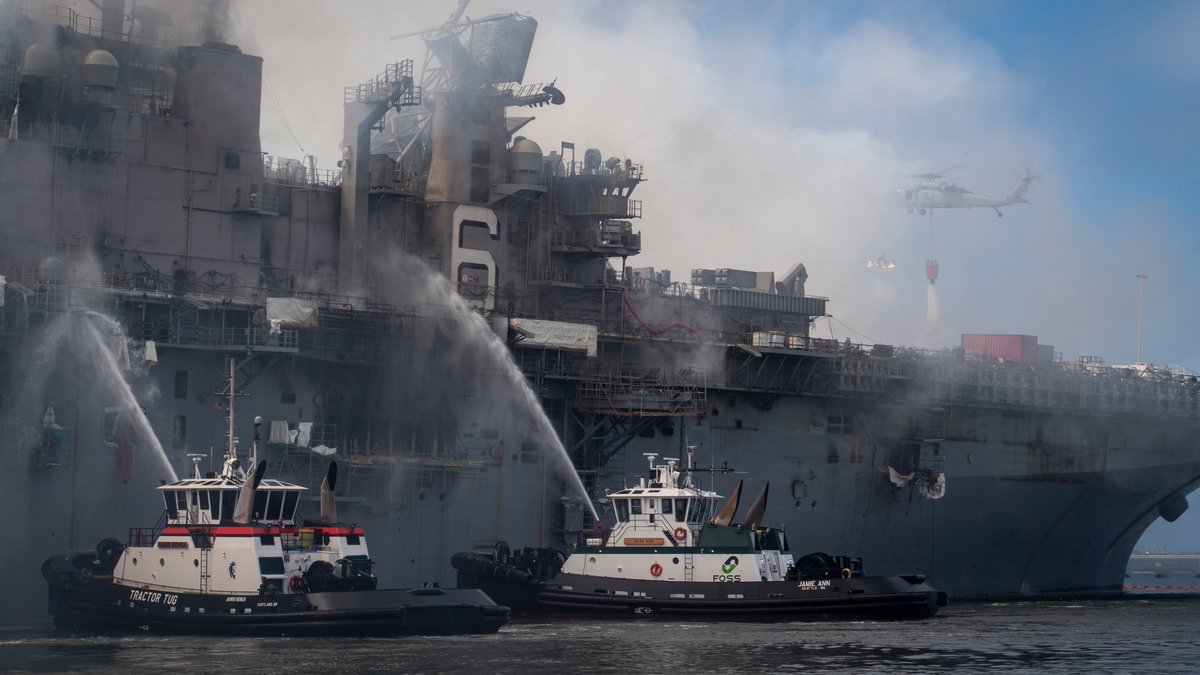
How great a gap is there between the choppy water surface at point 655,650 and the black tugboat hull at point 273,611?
39 cm

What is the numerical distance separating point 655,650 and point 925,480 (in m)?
27.3

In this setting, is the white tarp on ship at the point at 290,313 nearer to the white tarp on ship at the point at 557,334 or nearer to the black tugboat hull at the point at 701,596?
the white tarp on ship at the point at 557,334

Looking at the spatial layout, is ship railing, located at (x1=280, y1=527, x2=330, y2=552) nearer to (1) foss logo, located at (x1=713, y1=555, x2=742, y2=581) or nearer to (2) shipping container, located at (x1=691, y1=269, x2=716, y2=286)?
(1) foss logo, located at (x1=713, y1=555, x2=742, y2=581)

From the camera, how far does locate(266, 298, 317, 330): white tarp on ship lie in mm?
51250

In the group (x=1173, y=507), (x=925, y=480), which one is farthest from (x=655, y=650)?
(x=1173, y=507)

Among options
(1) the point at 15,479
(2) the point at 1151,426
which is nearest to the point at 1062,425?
(2) the point at 1151,426

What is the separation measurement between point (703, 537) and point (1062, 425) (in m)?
28.6

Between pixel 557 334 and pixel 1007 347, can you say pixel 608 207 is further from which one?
pixel 1007 347

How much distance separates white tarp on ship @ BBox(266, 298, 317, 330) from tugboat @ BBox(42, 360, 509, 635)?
786 cm

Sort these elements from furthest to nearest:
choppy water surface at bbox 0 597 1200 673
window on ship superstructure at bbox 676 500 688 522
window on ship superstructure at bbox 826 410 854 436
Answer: window on ship superstructure at bbox 826 410 854 436
window on ship superstructure at bbox 676 500 688 522
choppy water surface at bbox 0 597 1200 673

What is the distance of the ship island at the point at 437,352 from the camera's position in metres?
49.8

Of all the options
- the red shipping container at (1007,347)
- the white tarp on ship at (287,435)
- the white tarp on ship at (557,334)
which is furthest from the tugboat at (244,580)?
the red shipping container at (1007,347)

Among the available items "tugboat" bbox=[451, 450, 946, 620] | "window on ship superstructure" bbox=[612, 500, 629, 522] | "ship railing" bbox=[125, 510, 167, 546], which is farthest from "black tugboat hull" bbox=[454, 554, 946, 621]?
"ship railing" bbox=[125, 510, 167, 546]

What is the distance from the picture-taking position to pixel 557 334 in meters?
58.4
